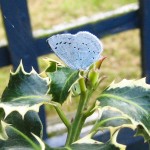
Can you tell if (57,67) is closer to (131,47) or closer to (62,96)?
(62,96)

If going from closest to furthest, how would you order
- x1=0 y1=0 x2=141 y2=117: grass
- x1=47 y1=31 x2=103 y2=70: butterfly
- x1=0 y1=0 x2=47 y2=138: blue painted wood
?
x1=47 y1=31 x2=103 y2=70: butterfly, x1=0 y1=0 x2=47 y2=138: blue painted wood, x1=0 y1=0 x2=141 y2=117: grass

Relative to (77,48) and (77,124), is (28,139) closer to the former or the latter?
(77,124)

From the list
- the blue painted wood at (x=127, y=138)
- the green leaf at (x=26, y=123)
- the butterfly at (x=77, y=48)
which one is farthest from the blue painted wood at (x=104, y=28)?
the butterfly at (x=77, y=48)

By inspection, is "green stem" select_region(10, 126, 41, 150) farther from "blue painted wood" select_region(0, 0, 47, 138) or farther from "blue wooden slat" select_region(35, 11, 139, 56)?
"blue wooden slat" select_region(35, 11, 139, 56)

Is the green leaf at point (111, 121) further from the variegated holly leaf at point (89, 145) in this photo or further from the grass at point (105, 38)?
the grass at point (105, 38)

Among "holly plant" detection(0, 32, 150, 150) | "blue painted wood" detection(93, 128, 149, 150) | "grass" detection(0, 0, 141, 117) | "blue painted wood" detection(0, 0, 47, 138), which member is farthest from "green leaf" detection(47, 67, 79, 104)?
"grass" detection(0, 0, 141, 117)

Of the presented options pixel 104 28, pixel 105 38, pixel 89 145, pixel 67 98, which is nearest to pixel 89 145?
pixel 89 145
